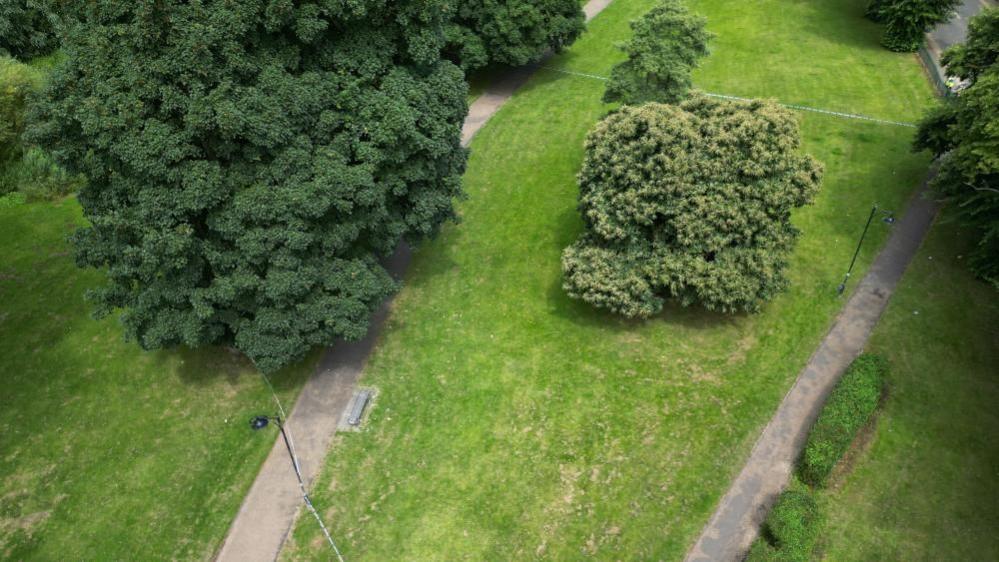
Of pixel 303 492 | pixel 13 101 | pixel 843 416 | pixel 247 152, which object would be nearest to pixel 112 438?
pixel 303 492

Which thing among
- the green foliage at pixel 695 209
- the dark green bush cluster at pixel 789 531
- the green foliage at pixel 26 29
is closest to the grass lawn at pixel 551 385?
the dark green bush cluster at pixel 789 531

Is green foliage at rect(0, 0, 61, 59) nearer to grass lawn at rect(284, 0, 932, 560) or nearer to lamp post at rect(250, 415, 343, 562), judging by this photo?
grass lawn at rect(284, 0, 932, 560)

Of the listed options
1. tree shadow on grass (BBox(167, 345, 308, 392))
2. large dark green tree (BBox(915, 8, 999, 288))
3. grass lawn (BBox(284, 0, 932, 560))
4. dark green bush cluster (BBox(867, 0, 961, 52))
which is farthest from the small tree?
tree shadow on grass (BBox(167, 345, 308, 392))

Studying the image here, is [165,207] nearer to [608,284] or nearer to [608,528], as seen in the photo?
[608,284]

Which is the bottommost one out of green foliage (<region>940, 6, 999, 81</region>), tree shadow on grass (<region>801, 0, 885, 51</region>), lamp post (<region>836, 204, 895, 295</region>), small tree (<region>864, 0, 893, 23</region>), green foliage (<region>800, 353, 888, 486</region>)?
green foliage (<region>800, 353, 888, 486</region>)

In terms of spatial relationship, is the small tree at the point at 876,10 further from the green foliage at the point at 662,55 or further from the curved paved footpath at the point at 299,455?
the curved paved footpath at the point at 299,455

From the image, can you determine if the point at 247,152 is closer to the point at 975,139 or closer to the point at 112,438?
the point at 112,438
